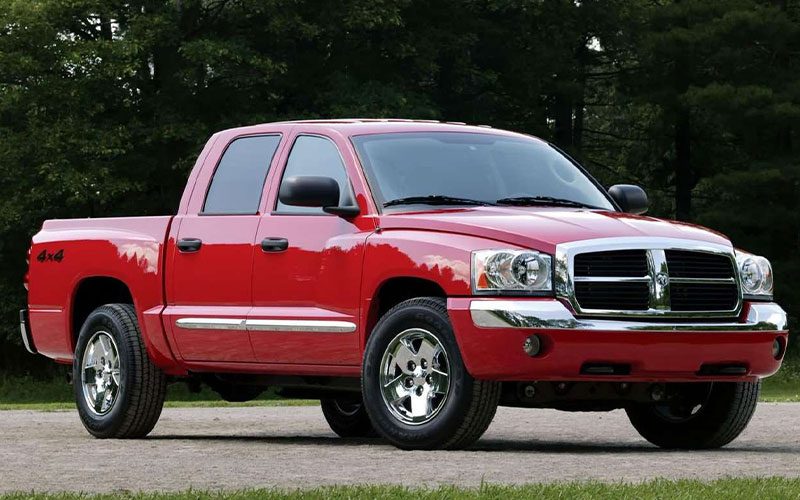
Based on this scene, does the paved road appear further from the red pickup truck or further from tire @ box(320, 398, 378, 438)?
the red pickup truck

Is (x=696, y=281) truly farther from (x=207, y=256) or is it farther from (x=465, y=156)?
(x=207, y=256)

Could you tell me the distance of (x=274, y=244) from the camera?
1027 centimetres

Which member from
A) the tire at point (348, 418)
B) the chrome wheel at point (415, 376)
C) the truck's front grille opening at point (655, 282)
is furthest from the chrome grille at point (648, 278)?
the tire at point (348, 418)

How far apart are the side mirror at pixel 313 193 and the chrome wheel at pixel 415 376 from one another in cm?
95

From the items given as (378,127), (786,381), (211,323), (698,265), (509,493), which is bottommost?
(786,381)

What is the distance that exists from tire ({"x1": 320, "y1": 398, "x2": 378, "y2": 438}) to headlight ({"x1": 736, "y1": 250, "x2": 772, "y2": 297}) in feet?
11.7

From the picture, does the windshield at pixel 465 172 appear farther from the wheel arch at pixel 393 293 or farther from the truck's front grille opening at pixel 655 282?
the truck's front grille opening at pixel 655 282

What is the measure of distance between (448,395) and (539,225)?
3.45ft

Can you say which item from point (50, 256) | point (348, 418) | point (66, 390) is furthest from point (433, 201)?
point (66, 390)

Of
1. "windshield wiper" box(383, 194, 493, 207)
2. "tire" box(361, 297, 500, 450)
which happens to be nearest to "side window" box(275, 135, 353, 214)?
"windshield wiper" box(383, 194, 493, 207)

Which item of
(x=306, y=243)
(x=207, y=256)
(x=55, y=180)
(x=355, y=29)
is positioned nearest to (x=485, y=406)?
(x=306, y=243)

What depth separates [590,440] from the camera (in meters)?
11.9

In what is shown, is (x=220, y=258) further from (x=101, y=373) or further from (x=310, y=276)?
(x=101, y=373)

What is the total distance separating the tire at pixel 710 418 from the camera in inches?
405
